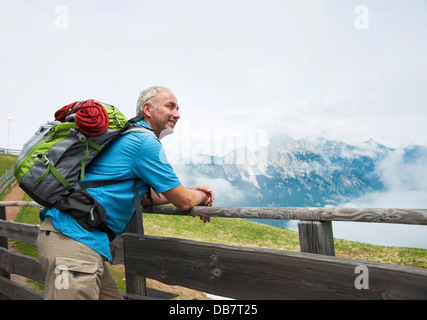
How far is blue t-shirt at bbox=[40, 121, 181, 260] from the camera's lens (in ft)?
8.30

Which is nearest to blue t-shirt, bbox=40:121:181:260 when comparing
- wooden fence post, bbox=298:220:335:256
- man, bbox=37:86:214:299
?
man, bbox=37:86:214:299

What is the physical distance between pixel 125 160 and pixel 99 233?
57 cm

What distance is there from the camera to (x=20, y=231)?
545cm

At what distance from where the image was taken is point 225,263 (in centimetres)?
274

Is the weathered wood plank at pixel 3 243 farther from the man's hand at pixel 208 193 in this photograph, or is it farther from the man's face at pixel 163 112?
the man's hand at pixel 208 193

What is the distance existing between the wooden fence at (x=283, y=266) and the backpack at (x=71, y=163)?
84cm

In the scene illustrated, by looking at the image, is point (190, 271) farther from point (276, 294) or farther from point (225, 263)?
point (276, 294)

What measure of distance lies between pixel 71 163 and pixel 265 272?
1596 millimetres

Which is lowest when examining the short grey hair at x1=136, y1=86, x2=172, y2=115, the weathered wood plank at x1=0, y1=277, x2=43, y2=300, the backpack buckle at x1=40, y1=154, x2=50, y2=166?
the weathered wood plank at x1=0, y1=277, x2=43, y2=300

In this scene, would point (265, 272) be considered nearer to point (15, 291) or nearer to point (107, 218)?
point (107, 218)

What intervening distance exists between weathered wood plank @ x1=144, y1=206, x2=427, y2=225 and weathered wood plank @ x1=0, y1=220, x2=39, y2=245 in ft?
10.2

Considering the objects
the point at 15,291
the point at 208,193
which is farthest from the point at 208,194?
the point at 15,291

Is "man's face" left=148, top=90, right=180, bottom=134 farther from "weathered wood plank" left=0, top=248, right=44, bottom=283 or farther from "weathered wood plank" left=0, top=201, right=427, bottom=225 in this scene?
"weathered wood plank" left=0, top=248, right=44, bottom=283
